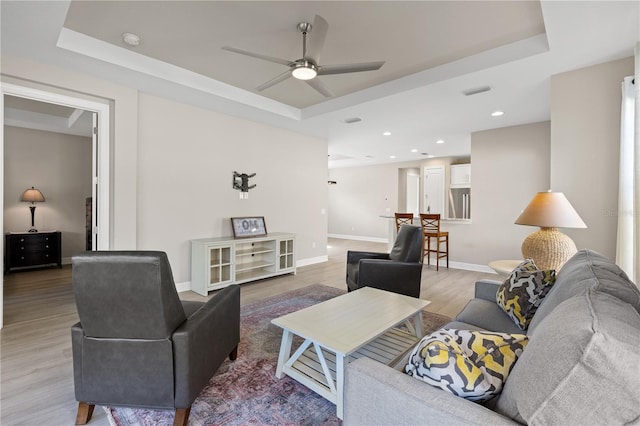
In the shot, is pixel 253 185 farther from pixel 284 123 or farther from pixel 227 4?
pixel 227 4

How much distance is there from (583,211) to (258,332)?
3.37 meters

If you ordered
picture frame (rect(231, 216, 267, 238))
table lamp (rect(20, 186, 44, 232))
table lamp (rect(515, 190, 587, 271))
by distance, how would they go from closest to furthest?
table lamp (rect(515, 190, 587, 271))
picture frame (rect(231, 216, 267, 238))
table lamp (rect(20, 186, 44, 232))

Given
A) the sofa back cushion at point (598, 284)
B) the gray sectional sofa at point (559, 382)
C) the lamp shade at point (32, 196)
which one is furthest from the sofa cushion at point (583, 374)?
the lamp shade at point (32, 196)

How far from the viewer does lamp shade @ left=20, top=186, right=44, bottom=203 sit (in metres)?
5.15

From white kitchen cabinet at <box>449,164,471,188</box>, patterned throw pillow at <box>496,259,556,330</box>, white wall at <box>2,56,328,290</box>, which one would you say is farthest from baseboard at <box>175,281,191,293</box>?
white kitchen cabinet at <box>449,164,471,188</box>

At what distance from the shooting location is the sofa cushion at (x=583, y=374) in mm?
634

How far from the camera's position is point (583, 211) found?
2.91 m

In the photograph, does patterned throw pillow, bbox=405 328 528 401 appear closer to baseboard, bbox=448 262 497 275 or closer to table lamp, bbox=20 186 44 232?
baseboard, bbox=448 262 497 275

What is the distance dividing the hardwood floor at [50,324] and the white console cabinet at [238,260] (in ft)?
0.60

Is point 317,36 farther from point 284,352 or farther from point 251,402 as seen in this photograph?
point 251,402

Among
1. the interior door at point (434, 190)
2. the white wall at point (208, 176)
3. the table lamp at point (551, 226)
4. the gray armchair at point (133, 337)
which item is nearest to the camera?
the gray armchair at point (133, 337)

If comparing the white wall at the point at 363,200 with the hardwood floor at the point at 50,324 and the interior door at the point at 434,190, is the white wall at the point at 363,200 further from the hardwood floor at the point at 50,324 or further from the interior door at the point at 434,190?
the hardwood floor at the point at 50,324

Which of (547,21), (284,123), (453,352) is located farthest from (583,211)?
(284,123)

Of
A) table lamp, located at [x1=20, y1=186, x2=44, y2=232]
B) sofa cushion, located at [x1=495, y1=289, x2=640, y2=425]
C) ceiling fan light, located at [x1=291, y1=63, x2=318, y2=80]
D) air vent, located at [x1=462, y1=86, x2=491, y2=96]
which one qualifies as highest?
air vent, located at [x1=462, y1=86, x2=491, y2=96]
